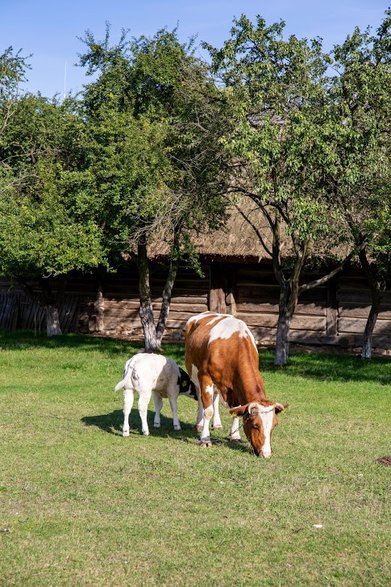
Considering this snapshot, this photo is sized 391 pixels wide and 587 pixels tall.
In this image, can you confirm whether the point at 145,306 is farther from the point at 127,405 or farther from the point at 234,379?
the point at 234,379

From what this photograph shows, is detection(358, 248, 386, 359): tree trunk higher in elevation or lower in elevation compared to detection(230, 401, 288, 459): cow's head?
higher

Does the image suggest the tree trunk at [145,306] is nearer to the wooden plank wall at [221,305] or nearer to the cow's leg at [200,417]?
the wooden plank wall at [221,305]

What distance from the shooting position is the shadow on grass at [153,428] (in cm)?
1209

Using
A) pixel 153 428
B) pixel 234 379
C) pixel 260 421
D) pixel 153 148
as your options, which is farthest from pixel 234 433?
pixel 153 148

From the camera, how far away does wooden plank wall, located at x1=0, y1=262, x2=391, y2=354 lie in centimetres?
2528

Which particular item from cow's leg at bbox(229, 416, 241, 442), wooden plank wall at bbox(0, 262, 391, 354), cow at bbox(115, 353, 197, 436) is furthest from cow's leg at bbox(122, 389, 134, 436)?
wooden plank wall at bbox(0, 262, 391, 354)

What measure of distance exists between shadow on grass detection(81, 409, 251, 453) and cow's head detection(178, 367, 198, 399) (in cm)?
58

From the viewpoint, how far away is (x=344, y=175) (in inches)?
688

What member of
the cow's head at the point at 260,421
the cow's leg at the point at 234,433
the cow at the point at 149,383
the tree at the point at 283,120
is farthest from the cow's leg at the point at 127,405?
the tree at the point at 283,120

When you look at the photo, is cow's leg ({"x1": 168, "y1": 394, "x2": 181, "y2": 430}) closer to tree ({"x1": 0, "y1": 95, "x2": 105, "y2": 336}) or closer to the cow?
the cow

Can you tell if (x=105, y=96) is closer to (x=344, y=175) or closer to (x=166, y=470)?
(x=344, y=175)

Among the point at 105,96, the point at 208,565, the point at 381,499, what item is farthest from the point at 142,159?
the point at 208,565

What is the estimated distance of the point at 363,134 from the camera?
17.9 metres

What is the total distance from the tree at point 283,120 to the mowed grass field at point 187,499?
4302 millimetres
